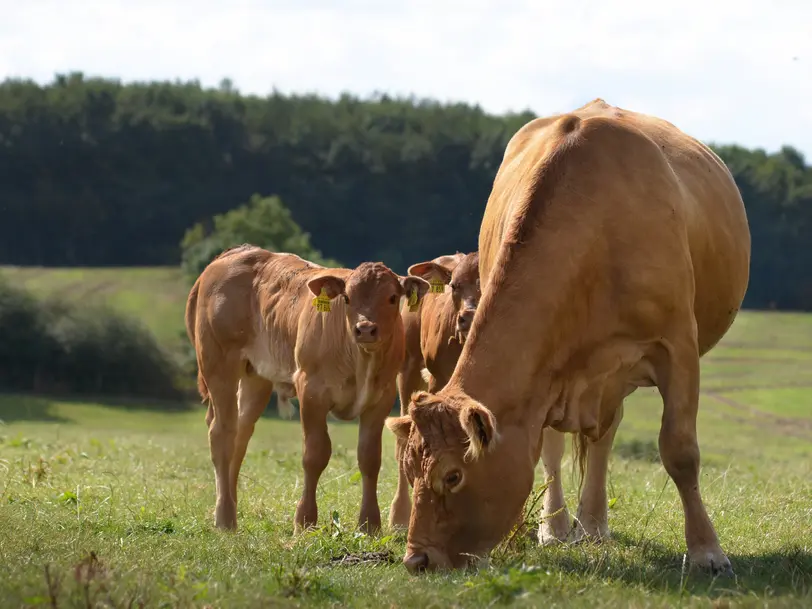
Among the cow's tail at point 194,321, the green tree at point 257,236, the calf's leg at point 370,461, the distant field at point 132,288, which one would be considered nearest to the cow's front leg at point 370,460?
the calf's leg at point 370,461

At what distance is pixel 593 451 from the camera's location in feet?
33.3

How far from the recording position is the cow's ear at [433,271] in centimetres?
1193

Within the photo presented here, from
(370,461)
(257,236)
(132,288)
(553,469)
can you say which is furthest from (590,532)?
(132,288)

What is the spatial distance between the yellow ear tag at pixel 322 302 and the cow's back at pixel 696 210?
1496 millimetres

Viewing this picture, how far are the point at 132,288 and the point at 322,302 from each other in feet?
196

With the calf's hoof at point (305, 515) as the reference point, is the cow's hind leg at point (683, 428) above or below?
above

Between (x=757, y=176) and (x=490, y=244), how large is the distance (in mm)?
82986

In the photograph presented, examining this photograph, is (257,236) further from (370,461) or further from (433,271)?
(370,461)

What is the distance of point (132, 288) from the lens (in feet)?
225

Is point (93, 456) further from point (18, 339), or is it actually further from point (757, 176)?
point (757, 176)

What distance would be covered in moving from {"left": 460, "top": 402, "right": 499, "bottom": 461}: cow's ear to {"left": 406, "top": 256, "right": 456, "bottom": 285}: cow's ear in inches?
190

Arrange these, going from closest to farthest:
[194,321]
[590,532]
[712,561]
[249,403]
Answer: [712,561] < [590,532] < [249,403] < [194,321]

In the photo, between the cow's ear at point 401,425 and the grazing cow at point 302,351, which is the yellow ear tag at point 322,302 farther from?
the cow's ear at point 401,425

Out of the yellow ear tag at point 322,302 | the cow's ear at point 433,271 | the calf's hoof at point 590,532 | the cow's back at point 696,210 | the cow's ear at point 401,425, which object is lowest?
the calf's hoof at point 590,532
